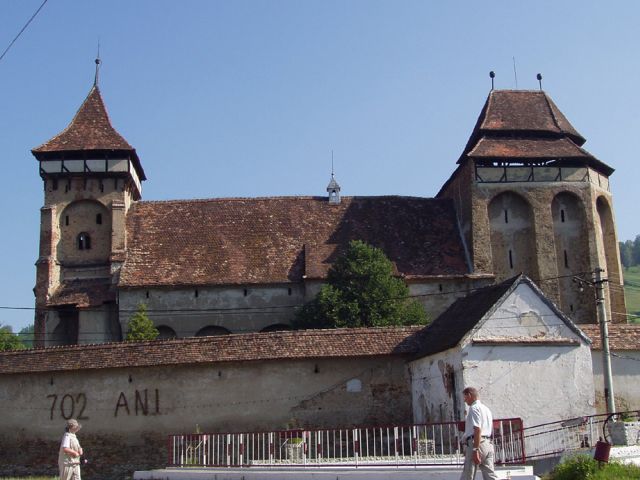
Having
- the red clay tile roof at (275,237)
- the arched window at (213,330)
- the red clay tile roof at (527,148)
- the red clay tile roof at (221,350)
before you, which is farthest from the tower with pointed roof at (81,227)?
the red clay tile roof at (527,148)

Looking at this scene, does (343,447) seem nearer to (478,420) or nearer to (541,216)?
(478,420)

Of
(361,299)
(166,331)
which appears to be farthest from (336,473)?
(166,331)

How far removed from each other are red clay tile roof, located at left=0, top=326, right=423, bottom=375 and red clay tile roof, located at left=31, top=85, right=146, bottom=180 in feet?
53.0

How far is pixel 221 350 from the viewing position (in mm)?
26422

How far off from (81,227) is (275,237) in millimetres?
9858

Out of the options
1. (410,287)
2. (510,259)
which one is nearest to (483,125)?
(510,259)

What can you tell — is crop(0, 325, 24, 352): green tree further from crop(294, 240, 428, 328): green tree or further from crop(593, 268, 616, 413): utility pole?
crop(593, 268, 616, 413): utility pole

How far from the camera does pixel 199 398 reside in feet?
85.7

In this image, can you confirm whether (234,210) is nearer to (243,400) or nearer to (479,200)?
(479,200)

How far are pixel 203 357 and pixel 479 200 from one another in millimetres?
18948

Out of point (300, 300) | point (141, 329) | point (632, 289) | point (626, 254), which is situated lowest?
point (141, 329)

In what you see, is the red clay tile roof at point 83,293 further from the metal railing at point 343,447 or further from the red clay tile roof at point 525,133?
the red clay tile roof at point 525,133

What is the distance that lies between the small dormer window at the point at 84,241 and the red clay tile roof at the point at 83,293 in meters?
1.85

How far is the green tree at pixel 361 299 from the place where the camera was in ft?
109
